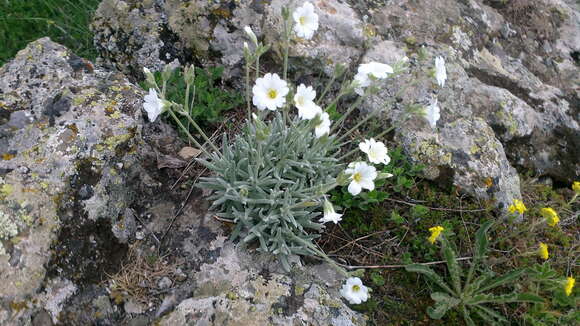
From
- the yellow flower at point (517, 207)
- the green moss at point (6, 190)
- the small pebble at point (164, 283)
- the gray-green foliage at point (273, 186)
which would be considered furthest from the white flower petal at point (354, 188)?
the green moss at point (6, 190)

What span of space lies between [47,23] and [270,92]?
3.33m

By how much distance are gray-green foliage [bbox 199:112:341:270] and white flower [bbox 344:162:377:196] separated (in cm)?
20

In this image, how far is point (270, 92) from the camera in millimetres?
2258

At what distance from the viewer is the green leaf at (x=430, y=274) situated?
267cm

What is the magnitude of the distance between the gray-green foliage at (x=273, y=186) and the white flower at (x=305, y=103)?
0.70ft

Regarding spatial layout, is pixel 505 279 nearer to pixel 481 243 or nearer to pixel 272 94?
pixel 481 243

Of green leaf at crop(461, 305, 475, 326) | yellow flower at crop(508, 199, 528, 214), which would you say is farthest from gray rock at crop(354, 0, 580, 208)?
green leaf at crop(461, 305, 475, 326)

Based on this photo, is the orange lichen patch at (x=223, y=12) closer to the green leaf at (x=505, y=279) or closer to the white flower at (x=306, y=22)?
the white flower at (x=306, y=22)

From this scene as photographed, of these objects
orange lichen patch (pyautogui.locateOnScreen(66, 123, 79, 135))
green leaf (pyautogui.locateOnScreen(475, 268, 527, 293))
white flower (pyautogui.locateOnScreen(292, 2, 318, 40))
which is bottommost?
green leaf (pyautogui.locateOnScreen(475, 268, 527, 293))

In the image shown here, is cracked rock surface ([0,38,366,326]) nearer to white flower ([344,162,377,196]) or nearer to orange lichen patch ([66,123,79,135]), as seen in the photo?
orange lichen patch ([66,123,79,135])

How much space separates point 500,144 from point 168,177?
242 centimetres

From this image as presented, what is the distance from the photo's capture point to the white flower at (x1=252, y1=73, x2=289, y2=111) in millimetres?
2197

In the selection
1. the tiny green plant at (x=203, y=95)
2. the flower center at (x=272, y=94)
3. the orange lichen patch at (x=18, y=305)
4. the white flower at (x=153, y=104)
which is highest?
the flower center at (x=272, y=94)

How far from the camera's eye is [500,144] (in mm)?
3396
